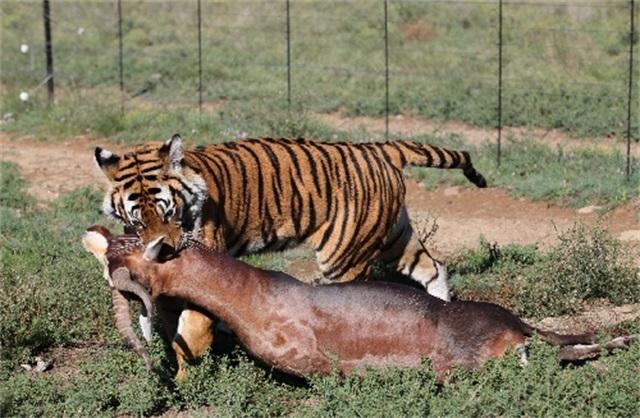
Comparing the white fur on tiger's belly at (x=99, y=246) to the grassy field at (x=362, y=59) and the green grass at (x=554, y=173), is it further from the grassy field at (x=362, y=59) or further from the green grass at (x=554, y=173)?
the grassy field at (x=362, y=59)

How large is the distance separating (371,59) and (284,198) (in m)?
→ 11.6

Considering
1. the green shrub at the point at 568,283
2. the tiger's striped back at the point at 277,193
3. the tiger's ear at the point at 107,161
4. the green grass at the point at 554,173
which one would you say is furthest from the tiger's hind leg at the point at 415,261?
the green grass at the point at 554,173

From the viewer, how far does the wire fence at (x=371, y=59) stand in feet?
48.4

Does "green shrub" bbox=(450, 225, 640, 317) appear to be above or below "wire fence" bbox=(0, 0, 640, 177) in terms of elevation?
below

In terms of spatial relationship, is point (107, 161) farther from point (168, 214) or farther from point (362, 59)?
point (362, 59)

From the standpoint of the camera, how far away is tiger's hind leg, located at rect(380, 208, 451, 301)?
300 inches

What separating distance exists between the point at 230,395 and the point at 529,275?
9.81 ft

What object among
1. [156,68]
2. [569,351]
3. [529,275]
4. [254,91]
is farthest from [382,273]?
[156,68]

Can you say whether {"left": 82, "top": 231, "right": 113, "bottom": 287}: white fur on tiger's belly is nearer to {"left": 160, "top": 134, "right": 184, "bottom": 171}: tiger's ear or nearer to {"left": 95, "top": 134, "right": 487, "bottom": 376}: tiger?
{"left": 95, "top": 134, "right": 487, "bottom": 376}: tiger

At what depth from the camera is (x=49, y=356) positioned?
6984 millimetres

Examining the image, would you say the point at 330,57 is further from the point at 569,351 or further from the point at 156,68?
the point at 569,351

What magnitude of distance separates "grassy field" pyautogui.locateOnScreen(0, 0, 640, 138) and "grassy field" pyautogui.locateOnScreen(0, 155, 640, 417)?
5.63 m

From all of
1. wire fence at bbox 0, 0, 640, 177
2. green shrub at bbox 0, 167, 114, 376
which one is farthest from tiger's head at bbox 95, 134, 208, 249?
wire fence at bbox 0, 0, 640, 177

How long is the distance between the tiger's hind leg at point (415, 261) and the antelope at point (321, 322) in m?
1.84
